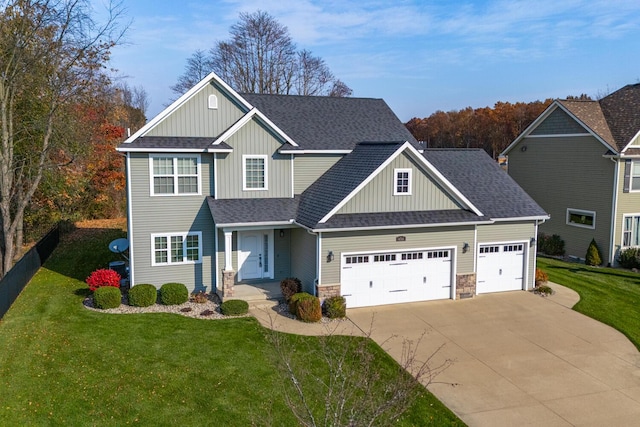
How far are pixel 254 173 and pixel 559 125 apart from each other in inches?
726

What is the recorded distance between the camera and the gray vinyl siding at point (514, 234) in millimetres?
20125

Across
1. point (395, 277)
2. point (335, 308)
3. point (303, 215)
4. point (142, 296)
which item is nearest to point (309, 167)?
point (303, 215)

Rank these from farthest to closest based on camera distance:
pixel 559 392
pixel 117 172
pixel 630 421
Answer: pixel 117 172, pixel 559 392, pixel 630 421

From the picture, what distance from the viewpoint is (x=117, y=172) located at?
3781 centimetres

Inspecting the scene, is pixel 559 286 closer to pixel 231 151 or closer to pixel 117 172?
pixel 231 151

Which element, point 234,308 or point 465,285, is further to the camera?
point 465,285

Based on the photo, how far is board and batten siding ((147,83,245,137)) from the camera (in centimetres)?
1941

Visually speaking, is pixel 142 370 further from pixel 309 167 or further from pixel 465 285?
pixel 465 285

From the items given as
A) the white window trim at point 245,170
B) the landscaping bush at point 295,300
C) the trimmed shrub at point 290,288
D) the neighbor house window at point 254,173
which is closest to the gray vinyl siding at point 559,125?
the white window trim at point 245,170

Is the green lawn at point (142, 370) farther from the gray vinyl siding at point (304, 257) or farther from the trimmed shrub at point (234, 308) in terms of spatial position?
the gray vinyl siding at point (304, 257)

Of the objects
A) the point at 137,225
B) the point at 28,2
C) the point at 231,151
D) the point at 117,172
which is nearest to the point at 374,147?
the point at 231,151

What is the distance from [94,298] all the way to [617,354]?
16.7 m

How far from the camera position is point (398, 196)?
18.9m

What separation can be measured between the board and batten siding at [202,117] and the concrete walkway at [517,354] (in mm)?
7444
